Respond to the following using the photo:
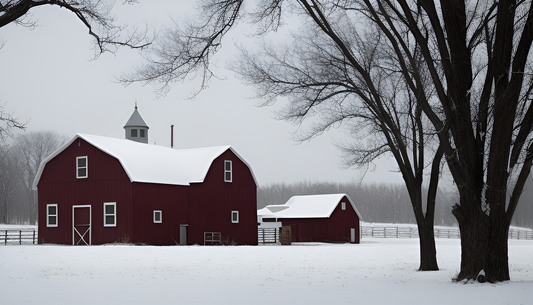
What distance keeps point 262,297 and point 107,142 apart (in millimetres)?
25942

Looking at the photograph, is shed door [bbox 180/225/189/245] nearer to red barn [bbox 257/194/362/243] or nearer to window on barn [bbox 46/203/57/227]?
window on barn [bbox 46/203/57/227]

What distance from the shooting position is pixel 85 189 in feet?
113

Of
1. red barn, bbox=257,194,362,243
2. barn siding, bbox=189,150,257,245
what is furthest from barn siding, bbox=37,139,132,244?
red barn, bbox=257,194,362,243

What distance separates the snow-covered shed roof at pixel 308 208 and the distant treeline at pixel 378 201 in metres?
60.6

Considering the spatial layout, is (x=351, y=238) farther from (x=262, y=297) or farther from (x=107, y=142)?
(x=262, y=297)

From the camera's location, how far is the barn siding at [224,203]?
36.8m

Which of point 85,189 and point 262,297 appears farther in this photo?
point 85,189

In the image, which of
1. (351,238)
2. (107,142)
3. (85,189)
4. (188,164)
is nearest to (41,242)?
(85,189)

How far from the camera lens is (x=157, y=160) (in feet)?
121

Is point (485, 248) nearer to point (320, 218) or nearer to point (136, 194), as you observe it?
point (136, 194)

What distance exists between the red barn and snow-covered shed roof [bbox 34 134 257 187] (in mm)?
12862

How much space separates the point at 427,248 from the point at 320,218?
31978 mm

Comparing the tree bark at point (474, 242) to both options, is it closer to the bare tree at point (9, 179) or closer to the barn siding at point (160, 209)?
the barn siding at point (160, 209)

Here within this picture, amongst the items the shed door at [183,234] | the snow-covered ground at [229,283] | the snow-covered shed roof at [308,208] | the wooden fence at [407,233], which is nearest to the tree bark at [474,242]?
the snow-covered ground at [229,283]
